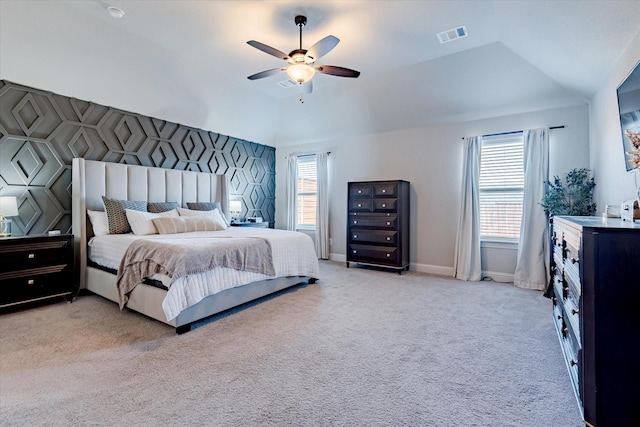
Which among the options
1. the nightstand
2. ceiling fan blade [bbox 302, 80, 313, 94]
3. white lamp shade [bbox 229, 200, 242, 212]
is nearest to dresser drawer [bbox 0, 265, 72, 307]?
the nightstand

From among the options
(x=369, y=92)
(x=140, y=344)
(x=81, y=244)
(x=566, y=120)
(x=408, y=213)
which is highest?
(x=369, y=92)

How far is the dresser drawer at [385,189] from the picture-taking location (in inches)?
202

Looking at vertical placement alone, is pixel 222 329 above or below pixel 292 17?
below

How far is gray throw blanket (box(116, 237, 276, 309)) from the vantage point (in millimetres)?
2732

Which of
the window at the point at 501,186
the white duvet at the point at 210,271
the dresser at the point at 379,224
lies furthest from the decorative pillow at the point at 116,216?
the window at the point at 501,186

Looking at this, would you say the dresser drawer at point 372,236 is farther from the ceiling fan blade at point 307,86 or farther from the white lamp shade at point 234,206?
the ceiling fan blade at point 307,86

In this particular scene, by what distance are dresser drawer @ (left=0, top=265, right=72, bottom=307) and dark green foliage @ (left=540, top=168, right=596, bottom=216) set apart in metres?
6.09

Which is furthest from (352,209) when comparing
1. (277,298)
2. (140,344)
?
(140,344)

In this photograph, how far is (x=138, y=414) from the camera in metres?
1.67

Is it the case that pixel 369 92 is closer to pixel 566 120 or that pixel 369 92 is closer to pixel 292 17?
pixel 292 17

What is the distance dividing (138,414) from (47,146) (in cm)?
385

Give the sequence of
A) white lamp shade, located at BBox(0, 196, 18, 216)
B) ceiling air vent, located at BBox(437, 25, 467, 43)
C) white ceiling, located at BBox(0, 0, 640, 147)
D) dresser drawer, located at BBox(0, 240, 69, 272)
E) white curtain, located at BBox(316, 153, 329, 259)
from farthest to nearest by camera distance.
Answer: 1. white curtain, located at BBox(316, 153, 329, 259)
2. ceiling air vent, located at BBox(437, 25, 467, 43)
3. white lamp shade, located at BBox(0, 196, 18, 216)
4. dresser drawer, located at BBox(0, 240, 69, 272)
5. white ceiling, located at BBox(0, 0, 640, 147)

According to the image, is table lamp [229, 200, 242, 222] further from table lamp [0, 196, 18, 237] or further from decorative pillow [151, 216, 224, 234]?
table lamp [0, 196, 18, 237]

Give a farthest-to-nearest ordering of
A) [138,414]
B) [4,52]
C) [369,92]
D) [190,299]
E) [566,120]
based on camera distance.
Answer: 1. [369,92]
2. [566,120]
3. [4,52]
4. [190,299]
5. [138,414]
